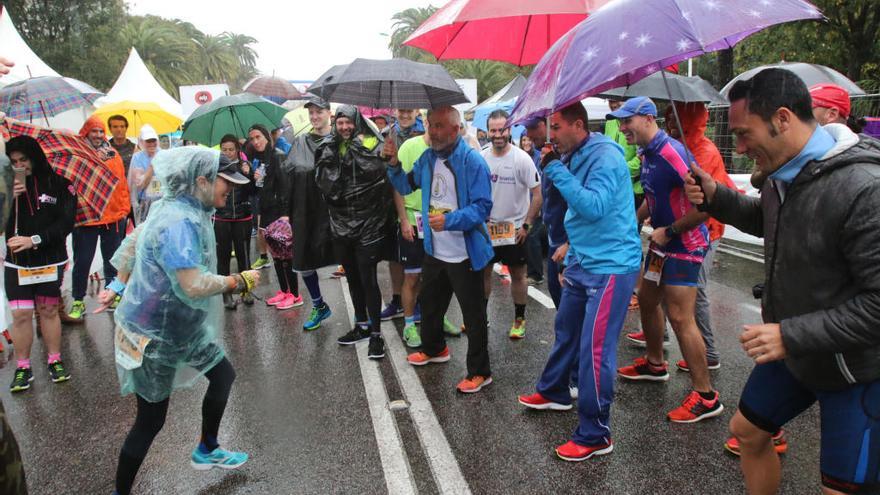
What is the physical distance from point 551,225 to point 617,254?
3.70 feet

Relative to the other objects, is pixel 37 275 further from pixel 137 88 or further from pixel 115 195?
pixel 137 88

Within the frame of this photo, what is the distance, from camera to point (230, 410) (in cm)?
421

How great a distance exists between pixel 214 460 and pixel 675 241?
10.2ft

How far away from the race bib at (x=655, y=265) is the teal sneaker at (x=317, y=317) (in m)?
3.45

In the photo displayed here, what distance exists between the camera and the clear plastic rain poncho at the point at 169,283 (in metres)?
2.89

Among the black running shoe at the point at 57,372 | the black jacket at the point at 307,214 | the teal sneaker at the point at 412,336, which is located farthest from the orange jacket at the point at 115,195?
the teal sneaker at the point at 412,336

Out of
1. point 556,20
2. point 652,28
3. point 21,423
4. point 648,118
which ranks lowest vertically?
point 21,423

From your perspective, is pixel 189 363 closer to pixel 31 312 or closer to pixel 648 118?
pixel 31 312

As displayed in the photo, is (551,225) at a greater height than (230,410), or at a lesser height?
greater

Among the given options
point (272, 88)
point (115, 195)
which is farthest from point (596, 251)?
point (272, 88)

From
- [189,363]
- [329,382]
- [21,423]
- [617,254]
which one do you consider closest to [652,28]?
[617,254]

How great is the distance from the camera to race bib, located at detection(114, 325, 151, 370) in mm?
2914

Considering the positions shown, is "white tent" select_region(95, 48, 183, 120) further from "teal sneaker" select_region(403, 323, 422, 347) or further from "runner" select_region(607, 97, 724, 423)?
"runner" select_region(607, 97, 724, 423)

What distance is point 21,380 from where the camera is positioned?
15.5 ft
